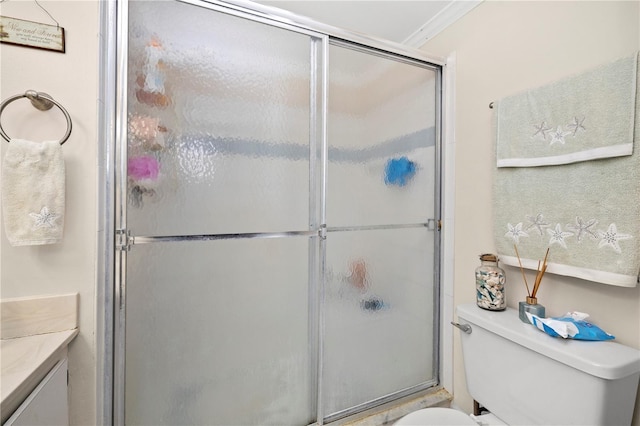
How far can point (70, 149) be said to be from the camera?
85cm

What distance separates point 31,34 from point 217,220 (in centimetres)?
75

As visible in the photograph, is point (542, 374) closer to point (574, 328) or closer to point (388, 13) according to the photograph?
point (574, 328)

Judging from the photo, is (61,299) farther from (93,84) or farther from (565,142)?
(565,142)

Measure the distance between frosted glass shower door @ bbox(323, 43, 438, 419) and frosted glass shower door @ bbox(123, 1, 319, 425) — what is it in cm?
13

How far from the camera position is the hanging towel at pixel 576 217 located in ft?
2.68

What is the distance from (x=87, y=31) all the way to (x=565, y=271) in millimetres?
1744

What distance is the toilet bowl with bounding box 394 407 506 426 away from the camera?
1009 mm

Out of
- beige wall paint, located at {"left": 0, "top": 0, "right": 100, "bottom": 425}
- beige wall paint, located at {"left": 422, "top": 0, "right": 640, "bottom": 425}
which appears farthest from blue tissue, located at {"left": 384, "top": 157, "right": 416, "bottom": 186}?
beige wall paint, located at {"left": 0, "top": 0, "right": 100, "bottom": 425}

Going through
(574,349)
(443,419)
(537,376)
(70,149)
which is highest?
(70,149)

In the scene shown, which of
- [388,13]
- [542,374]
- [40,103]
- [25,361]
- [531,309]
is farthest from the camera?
[388,13]

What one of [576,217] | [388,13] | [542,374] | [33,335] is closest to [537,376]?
[542,374]

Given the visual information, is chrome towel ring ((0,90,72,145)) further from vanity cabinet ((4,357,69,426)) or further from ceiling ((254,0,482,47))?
ceiling ((254,0,482,47))

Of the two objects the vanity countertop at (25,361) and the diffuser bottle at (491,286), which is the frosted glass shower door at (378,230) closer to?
the diffuser bottle at (491,286)

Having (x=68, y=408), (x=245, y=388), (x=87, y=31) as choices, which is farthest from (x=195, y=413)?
(x=87, y=31)
